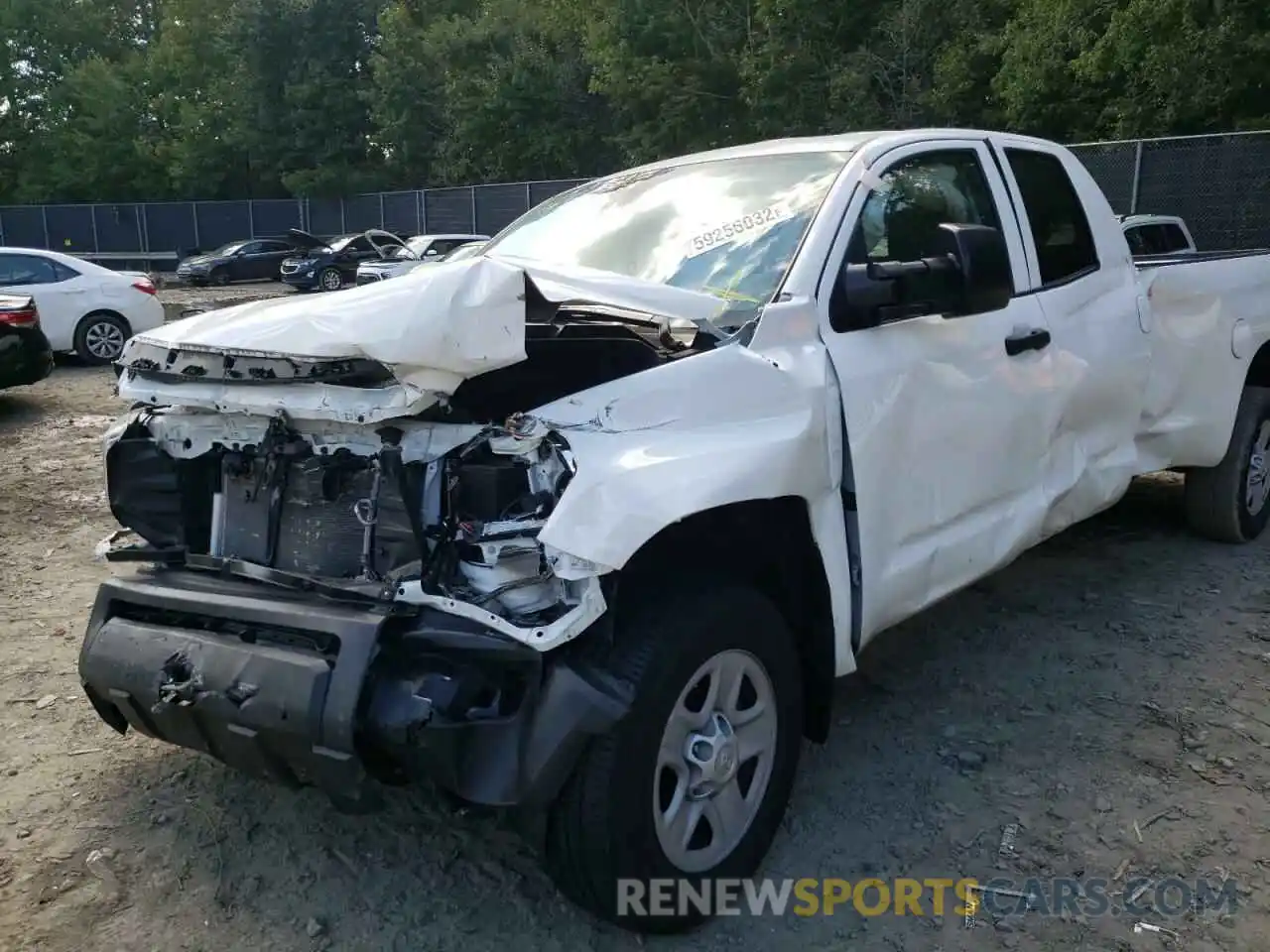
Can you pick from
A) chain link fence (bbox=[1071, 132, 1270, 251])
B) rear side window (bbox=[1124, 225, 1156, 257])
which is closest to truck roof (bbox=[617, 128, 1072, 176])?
rear side window (bbox=[1124, 225, 1156, 257])

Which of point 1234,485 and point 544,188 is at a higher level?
point 544,188

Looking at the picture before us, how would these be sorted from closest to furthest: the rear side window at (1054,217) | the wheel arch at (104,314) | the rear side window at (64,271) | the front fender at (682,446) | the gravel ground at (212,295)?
the front fender at (682,446)
the rear side window at (1054,217)
the rear side window at (64,271)
the wheel arch at (104,314)
the gravel ground at (212,295)

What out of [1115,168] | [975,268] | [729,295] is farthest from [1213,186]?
[729,295]

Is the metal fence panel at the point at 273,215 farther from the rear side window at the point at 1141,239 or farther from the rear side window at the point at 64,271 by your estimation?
the rear side window at the point at 1141,239

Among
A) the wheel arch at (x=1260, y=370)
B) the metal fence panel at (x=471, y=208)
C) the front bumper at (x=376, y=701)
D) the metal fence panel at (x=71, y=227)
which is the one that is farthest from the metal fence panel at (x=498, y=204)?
the front bumper at (x=376, y=701)

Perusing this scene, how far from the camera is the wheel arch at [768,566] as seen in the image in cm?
274

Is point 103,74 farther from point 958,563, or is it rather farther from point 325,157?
point 958,563

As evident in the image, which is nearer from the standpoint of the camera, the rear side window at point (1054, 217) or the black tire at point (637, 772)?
the black tire at point (637, 772)

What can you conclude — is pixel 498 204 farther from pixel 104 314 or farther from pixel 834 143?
pixel 834 143

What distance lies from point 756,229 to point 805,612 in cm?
122

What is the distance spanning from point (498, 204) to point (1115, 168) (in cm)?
1702

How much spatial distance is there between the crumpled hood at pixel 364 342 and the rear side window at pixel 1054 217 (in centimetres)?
178

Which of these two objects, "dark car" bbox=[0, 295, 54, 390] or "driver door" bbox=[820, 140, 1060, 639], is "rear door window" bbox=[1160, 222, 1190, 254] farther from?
"dark car" bbox=[0, 295, 54, 390]

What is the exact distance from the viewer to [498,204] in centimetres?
2878
